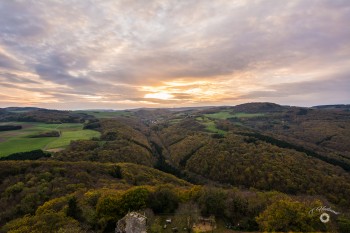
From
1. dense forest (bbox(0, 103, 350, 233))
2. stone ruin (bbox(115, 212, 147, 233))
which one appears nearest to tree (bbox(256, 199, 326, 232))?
dense forest (bbox(0, 103, 350, 233))

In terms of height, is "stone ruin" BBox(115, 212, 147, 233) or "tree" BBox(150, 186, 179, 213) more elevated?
"stone ruin" BBox(115, 212, 147, 233)

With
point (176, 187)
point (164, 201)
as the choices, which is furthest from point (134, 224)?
point (176, 187)

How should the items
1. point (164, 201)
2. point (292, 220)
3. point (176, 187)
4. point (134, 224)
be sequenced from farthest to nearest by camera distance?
point (176, 187), point (164, 201), point (134, 224), point (292, 220)

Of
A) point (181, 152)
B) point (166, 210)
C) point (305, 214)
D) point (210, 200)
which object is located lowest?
point (181, 152)

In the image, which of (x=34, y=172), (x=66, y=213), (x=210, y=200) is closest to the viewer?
(x=66, y=213)

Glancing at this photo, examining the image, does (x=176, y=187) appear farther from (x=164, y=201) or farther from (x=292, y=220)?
(x=292, y=220)

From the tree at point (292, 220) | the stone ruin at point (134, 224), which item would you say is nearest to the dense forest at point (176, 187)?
the tree at point (292, 220)

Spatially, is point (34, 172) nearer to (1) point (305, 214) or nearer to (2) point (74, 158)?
(2) point (74, 158)

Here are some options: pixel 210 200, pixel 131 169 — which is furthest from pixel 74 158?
pixel 210 200

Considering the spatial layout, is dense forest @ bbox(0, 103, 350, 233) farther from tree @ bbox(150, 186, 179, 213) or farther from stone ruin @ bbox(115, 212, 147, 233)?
stone ruin @ bbox(115, 212, 147, 233)

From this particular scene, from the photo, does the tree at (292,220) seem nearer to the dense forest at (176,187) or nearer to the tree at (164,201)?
the dense forest at (176,187)

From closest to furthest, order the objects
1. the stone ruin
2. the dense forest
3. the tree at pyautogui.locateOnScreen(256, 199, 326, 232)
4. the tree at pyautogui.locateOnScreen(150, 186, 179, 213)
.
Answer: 1. the tree at pyautogui.locateOnScreen(256, 199, 326, 232)
2. the stone ruin
3. the dense forest
4. the tree at pyautogui.locateOnScreen(150, 186, 179, 213)
